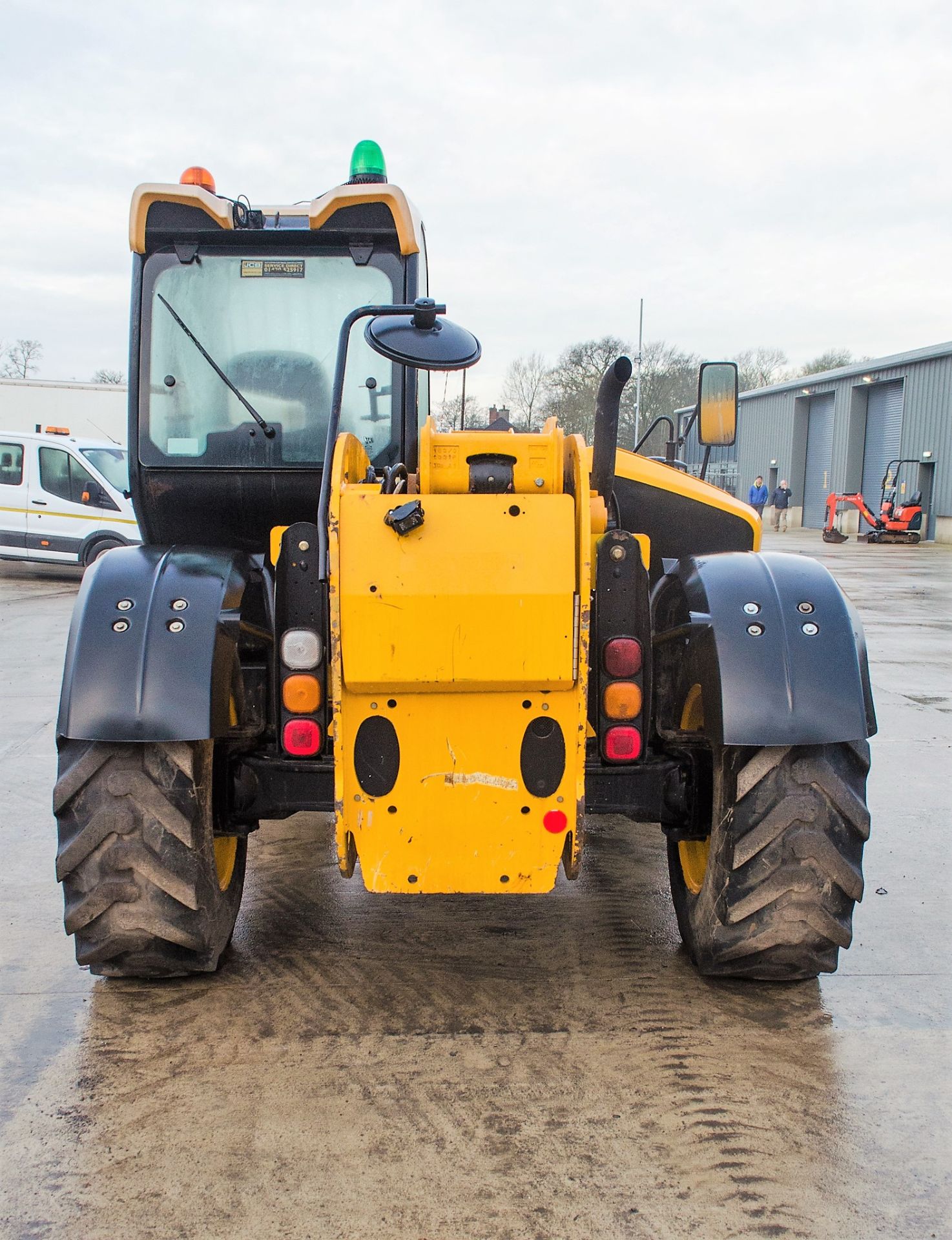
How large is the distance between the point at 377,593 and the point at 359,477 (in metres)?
0.78

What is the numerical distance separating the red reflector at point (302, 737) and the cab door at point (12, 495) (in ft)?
45.5

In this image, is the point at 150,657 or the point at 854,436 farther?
the point at 854,436

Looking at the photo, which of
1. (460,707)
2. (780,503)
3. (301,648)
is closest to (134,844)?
(301,648)

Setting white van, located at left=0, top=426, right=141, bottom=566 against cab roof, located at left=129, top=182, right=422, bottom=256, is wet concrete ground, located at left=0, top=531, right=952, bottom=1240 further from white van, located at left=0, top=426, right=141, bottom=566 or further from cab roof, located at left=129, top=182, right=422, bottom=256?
white van, located at left=0, top=426, right=141, bottom=566

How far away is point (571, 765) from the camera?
295 cm

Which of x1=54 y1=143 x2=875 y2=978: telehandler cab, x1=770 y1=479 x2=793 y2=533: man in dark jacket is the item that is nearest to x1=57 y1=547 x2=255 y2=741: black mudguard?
x1=54 y1=143 x2=875 y2=978: telehandler cab

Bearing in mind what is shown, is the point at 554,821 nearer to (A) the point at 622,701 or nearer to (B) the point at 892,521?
(A) the point at 622,701

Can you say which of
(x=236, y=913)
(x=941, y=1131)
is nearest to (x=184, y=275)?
(x=236, y=913)

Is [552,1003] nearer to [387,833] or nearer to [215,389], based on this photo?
[387,833]

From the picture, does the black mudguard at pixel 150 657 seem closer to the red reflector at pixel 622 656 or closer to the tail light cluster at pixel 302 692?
the tail light cluster at pixel 302 692

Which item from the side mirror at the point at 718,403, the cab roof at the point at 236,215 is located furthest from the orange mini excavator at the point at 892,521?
the cab roof at the point at 236,215

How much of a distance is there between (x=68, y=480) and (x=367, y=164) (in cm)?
1231

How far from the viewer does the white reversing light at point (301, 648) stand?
3115 mm

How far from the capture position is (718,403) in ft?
13.5
